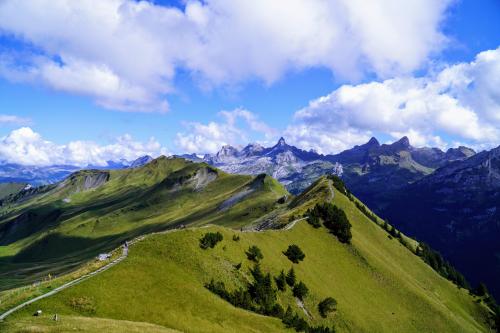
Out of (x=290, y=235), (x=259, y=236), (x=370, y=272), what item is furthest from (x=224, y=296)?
(x=370, y=272)

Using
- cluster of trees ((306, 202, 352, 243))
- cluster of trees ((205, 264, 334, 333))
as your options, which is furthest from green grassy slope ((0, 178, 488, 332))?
cluster of trees ((306, 202, 352, 243))

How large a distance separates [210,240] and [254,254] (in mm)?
10212

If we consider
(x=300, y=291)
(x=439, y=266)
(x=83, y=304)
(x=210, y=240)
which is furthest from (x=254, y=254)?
(x=439, y=266)

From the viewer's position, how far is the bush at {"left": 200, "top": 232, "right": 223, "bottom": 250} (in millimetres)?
71213

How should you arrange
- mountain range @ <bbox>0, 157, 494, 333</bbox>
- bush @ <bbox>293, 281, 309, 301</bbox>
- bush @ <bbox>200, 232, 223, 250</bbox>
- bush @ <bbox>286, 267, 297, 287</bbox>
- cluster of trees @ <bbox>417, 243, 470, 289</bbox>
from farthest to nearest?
cluster of trees @ <bbox>417, 243, 470, 289</bbox>, bush @ <bbox>286, 267, 297, 287</bbox>, bush @ <bbox>293, 281, 309, 301</bbox>, bush @ <bbox>200, 232, 223, 250</bbox>, mountain range @ <bbox>0, 157, 494, 333</bbox>

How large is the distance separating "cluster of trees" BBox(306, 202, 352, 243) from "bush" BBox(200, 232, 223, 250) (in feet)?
142

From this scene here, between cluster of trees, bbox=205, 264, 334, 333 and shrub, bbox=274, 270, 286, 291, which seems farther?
shrub, bbox=274, 270, 286, 291

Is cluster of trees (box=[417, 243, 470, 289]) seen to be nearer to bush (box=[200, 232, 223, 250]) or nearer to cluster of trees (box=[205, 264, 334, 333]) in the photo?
cluster of trees (box=[205, 264, 334, 333])

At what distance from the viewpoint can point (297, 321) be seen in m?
63.3

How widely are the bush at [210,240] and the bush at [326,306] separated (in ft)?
76.6

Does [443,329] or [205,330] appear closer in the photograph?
[205,330]

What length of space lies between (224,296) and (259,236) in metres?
29.4

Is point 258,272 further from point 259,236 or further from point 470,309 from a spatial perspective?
point 470,309

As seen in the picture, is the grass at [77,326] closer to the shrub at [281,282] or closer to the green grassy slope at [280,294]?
the green grassy slope at [280,294]
